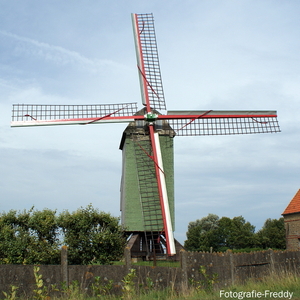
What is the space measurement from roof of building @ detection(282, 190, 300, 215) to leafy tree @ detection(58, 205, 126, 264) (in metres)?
13.8

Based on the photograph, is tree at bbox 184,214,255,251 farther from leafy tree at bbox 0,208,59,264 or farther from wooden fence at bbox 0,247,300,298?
wooden fence at bbox 0,247,300,298

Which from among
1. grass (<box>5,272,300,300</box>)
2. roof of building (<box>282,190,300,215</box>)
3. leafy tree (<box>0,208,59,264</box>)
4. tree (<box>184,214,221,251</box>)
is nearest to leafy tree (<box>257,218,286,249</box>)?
tree (<box>184,214,221,251</box>)

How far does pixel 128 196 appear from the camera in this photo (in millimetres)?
24062

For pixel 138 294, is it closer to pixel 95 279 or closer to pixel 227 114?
pixel 95 279

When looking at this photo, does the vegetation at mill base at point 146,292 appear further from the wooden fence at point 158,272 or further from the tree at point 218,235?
the tree at point 218,235

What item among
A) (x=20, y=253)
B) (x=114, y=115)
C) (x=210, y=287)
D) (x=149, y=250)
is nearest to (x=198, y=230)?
(x=149, y=250)

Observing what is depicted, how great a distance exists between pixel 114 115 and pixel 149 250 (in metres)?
8.58

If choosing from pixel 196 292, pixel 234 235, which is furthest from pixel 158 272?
pixel 234 235

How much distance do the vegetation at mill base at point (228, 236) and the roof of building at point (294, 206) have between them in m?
24.9

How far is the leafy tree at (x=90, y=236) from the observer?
1722 centimetres

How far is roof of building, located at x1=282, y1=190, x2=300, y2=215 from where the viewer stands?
26600 mm

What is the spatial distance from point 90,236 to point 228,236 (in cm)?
4684

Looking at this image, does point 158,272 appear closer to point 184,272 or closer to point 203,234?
point 184,272

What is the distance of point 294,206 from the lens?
26953mm
